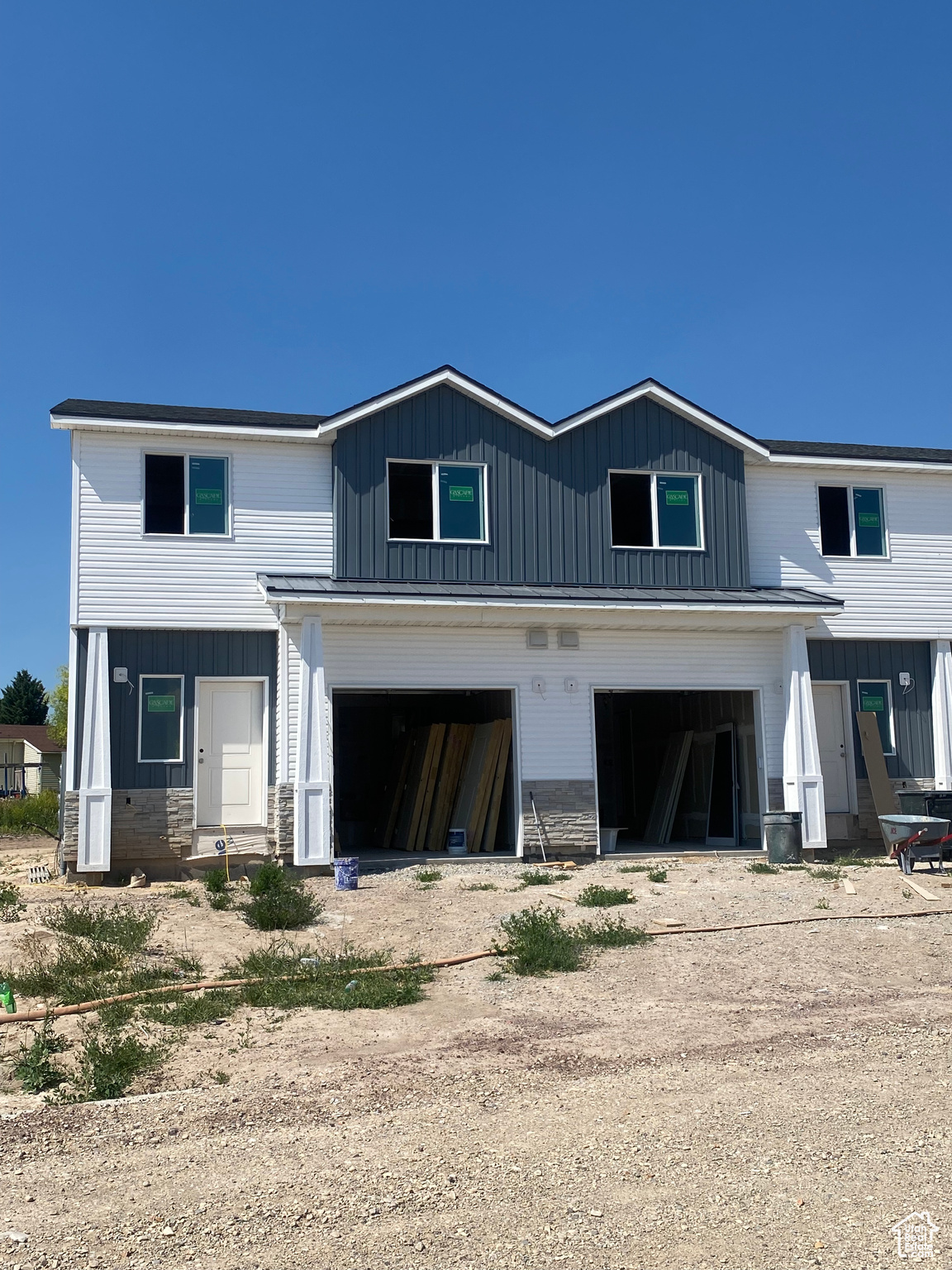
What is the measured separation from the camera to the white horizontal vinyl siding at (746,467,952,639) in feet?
66.0

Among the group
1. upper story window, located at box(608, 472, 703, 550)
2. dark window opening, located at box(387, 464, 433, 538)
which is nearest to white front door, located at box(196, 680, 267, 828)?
dark window opening, located at box(387, 464, 433, 538)

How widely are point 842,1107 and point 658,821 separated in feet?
49.2

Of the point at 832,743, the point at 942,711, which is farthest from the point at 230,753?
the point at 942,711

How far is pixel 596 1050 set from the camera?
7.57 metres

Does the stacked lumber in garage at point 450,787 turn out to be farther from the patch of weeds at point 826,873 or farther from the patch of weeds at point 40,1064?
the patch of weeds at point 40,1064

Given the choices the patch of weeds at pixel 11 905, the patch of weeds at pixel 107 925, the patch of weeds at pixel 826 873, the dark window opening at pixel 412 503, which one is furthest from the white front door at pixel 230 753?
the patch of weeds at pixel 826 873

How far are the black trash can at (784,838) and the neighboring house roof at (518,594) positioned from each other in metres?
3.26

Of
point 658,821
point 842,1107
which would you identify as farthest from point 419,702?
point 842,1107

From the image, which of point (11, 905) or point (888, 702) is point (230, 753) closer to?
point (11, 905)

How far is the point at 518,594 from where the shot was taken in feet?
57.7

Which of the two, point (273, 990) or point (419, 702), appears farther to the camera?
point (419, 702)

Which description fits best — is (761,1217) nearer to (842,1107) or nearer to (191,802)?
(842,1107)

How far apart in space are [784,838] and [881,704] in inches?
160

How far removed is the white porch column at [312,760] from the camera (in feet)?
53.6
